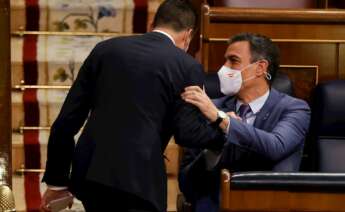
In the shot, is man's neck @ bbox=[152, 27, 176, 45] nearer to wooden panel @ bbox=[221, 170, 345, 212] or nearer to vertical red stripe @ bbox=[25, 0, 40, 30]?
wooden panel @ bbox=[221, 170, 345, 212]

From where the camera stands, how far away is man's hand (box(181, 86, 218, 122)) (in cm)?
231

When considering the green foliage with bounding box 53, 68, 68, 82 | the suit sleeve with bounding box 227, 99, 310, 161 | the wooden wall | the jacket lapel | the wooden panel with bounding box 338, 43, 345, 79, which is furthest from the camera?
the green foliage with bounding box 53, 68, 68, 82

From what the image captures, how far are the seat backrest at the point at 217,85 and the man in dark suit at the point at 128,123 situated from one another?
47 cm

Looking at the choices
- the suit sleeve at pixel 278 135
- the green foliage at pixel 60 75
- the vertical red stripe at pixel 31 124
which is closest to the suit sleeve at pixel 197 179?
the suit sleeve at pixel 278 135

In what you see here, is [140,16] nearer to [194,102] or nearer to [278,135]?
[278,135]

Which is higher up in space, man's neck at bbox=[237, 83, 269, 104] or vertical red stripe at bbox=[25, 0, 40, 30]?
vertical red stripe at bbox=[25, 0, 40, 30]

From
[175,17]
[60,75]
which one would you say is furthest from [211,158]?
[60,75]

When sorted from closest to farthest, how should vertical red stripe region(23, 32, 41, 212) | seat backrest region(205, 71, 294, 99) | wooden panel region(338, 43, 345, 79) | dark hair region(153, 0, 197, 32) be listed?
dark hair region(153, 0, 197, 32), seat backrest region(205, 71, 294, 99), wooden panel region(338, 43, 345, 79), vertical red stripe region(23, 32, 41, 212)

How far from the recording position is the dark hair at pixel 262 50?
277 centimetres

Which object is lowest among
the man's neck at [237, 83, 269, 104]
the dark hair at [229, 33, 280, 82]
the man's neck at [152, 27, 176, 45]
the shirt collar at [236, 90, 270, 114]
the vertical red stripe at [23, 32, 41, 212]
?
the vertical red stripe at [23, 32, 41, 212]

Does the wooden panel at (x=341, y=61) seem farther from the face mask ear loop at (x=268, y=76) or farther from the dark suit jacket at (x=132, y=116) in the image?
the dark suit jacket at (x=132, y=116)

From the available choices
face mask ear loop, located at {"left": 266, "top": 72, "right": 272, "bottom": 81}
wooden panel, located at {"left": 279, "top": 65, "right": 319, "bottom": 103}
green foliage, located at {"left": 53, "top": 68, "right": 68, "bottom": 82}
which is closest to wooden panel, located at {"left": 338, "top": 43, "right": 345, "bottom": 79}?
wooden panel, located at {"left": 279, "top": 65, "right": 319, "bottom": 103}

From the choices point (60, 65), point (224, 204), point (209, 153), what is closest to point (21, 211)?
point (60, 65)

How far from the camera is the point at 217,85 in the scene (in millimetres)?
2832
